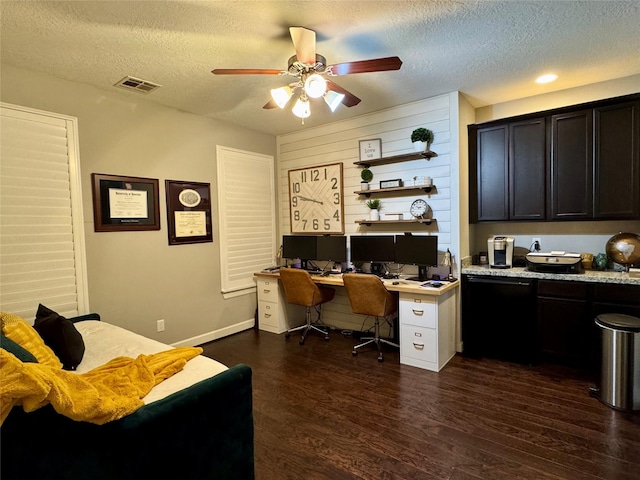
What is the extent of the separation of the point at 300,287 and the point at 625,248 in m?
3.11

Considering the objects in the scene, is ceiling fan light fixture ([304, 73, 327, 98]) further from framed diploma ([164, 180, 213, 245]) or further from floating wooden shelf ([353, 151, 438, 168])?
framed diploma ([164, 180, 213, 245])

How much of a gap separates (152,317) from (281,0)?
3.05 metres

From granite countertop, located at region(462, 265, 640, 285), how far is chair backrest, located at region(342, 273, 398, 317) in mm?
866

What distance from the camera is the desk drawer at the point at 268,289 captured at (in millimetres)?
4309

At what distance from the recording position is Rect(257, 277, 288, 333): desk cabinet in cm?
431

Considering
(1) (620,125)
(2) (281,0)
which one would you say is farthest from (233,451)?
(1) (620,125)

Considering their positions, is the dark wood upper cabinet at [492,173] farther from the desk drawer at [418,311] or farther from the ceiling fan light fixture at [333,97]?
the ceiling fan light fixture at [333,97]

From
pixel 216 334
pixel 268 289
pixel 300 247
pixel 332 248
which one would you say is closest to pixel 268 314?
pixel 268 289

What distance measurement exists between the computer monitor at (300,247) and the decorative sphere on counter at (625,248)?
304cm

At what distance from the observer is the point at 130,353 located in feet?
7.01

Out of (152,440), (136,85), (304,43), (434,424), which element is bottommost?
(434,424)

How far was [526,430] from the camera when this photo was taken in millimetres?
2213

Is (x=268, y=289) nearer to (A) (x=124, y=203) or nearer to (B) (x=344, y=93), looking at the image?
(A) (x=124, y=203)

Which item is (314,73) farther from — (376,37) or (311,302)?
(311,302)
